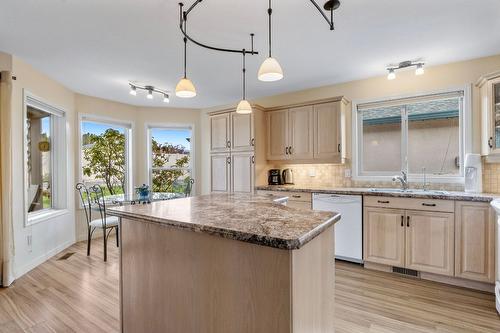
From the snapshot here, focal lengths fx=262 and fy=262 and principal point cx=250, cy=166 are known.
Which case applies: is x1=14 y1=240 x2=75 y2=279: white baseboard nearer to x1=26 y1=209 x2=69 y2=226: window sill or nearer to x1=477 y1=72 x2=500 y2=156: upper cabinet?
x1=26 y1=209 x2=69 y2=226: window sill

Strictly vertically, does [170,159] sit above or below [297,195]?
above

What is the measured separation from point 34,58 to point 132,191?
106 inches

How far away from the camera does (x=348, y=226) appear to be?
10.9ft

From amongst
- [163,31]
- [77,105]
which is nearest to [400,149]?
[163,31]

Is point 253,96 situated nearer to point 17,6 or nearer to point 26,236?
point 17,6

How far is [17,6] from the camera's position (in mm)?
2051

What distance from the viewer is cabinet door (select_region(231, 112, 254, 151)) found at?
4145 mm

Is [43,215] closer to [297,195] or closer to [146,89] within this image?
[146,89]

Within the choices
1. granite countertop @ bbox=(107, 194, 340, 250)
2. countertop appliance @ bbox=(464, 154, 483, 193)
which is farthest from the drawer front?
granite countertop @ bbox=(107, 194, 340, 250)

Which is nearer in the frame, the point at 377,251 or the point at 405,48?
the point at 405,48

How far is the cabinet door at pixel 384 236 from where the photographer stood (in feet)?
9.81

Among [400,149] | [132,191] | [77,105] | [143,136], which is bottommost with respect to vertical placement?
[132,191]

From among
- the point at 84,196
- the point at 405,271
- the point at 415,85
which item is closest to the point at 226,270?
the point at 405,271

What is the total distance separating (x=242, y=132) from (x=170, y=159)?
6.47ft
